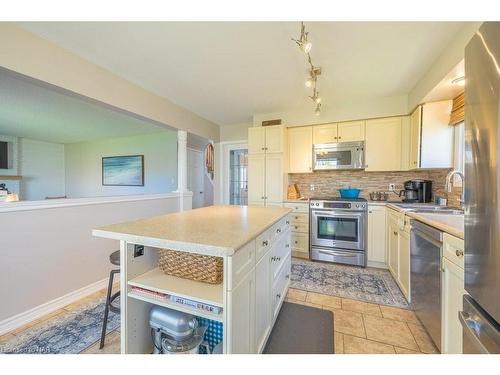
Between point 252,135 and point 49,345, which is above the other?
point 252,135

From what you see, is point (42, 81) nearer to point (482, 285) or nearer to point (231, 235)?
point (231, 235)

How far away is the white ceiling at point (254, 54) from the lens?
1.66 meters

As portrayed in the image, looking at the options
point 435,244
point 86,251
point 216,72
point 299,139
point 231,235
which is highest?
point 216,72

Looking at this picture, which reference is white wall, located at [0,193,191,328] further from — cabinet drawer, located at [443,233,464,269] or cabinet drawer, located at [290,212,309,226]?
cabinet drawer, located at [443,233,464,269]

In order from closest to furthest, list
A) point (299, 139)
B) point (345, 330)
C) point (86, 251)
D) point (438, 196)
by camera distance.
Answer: point (345, 330)
point (86, 251)
point (438, 196)
point (299, 139)

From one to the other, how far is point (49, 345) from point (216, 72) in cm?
275

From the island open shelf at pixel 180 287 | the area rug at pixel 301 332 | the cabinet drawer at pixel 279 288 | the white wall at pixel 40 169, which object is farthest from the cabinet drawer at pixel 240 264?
the white wall at pixel 40 169

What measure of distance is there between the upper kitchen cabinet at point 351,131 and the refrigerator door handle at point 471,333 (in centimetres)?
279

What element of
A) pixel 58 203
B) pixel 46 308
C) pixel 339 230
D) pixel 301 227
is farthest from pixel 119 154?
pixel 339 230

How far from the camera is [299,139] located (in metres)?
3.58

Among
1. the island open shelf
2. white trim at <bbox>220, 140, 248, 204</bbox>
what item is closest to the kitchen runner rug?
the island open shelf

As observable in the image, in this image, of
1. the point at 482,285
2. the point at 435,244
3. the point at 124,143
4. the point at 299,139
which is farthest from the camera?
the point at 124,143

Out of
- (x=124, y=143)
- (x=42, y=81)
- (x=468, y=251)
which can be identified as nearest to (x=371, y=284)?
(x=468, y=251)

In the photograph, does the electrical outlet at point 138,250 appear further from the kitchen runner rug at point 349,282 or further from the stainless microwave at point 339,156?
the stainless microwave at point 339,156
